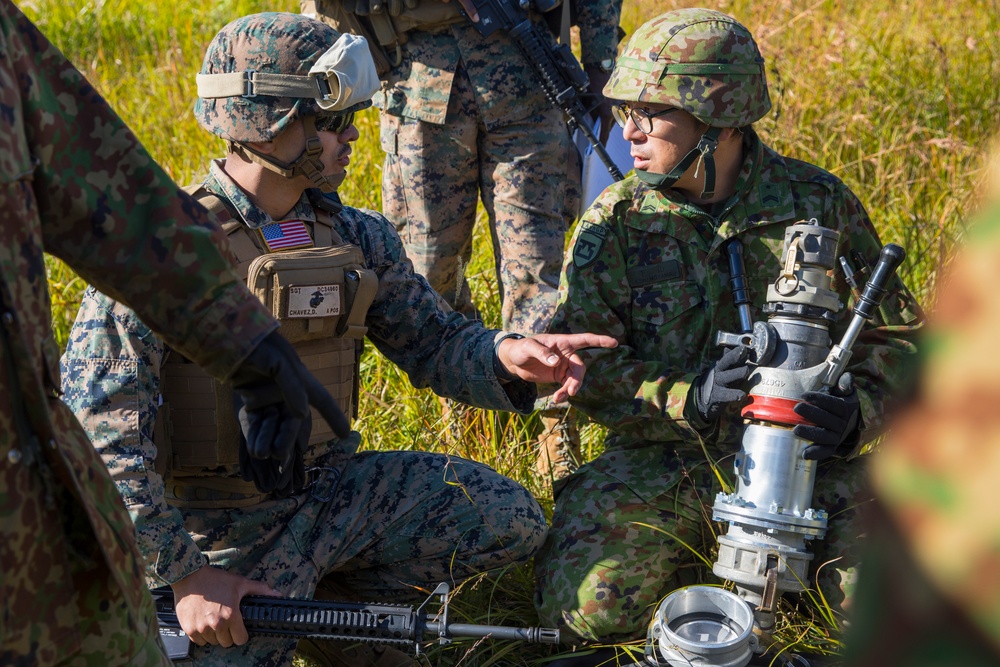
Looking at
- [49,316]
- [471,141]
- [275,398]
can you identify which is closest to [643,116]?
[471,141]

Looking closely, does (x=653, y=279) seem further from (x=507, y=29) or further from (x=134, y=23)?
(x=134, y=23)

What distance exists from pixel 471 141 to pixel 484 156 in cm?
10

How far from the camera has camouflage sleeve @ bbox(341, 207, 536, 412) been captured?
125 inches

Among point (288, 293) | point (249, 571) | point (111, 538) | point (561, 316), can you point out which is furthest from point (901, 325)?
point (111, 538)

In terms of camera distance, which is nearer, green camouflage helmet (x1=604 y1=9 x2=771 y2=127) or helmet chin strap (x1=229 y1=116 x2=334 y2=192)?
helmet chin strap (x1=229 y1=116 x2=334 y2=192)

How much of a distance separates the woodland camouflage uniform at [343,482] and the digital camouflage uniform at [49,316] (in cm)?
90

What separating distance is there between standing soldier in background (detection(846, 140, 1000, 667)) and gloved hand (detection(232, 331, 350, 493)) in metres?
1.36

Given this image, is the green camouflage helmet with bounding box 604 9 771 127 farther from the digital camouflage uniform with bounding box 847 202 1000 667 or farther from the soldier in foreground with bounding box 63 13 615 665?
the digital camouflage uniform with bounding box 847 202 1000 667

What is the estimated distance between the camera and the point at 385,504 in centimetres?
321

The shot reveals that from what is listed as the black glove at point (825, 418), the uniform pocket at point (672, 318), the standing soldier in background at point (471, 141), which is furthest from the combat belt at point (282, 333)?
the standing soldier in background at point (471, 141)

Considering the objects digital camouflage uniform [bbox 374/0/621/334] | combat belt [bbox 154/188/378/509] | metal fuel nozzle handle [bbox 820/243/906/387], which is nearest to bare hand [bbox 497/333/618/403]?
combat belt [bbox 154/188/378/509]

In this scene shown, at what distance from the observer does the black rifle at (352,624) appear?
269 centimetres

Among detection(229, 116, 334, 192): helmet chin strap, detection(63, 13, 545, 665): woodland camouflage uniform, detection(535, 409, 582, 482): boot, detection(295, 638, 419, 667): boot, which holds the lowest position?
detection(295, 638, 419, 667): boot

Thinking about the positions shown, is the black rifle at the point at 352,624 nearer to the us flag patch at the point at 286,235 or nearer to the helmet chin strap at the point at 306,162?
the us flag patch at the point at 286,235
